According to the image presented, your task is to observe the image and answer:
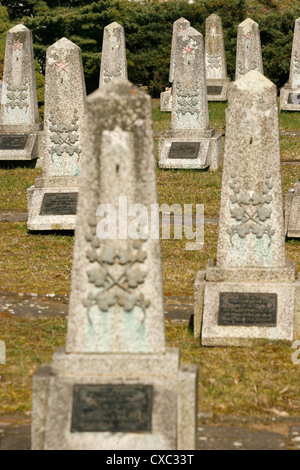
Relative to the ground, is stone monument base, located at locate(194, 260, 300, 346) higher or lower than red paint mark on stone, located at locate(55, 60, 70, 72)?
lower

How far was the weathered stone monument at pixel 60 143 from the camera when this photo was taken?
12805mm

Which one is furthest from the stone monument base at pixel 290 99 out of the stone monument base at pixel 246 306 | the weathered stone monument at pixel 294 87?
the stone monument base at pixel 246 306

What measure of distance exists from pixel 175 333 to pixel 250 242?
3.76 feet

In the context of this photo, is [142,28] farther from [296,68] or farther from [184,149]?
[184,149]

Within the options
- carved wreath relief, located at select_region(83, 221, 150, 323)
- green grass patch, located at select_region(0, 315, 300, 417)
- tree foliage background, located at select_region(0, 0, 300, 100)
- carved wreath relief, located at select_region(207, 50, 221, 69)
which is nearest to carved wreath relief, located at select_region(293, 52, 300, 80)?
carved wreath relief, located at select_region(207, 50, 221, 69)

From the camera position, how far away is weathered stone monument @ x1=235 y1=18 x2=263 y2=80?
963 inches

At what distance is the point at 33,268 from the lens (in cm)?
1112

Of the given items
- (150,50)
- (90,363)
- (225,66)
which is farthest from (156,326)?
(150,50)

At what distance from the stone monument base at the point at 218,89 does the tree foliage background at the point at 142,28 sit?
7.53ft

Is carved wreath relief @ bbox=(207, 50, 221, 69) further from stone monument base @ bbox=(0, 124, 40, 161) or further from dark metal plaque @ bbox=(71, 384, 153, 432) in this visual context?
dark metal plaque @ bbox=(71, 384, 153, 432)

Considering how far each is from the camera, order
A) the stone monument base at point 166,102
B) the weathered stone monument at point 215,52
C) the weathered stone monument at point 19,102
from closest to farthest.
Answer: the weathered stone monument at point 19,102 < the stone monument base at point 166,102 < the weathered stone monument at point 215,52

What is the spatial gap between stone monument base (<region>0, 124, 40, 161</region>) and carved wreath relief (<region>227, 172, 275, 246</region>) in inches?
376

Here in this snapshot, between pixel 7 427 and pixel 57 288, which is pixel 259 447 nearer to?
pixel 7 427

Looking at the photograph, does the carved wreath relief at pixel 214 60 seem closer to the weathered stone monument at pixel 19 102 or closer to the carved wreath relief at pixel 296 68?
the carved wreath relief at pixel 296 68
